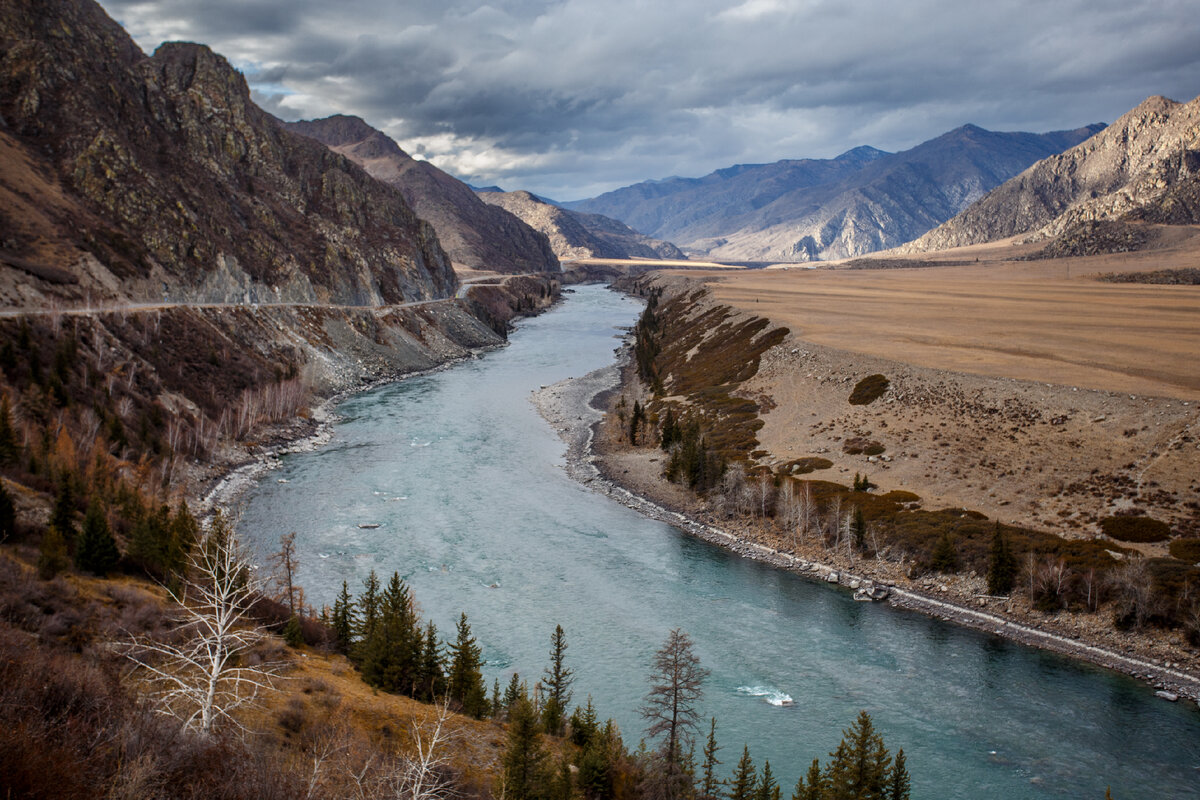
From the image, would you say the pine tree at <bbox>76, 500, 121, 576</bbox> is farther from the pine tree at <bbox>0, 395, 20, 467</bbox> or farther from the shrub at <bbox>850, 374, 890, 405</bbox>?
the shrub at <bbox>850, 374, 890, 405</bbox>

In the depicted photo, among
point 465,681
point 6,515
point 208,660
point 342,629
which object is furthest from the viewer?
point 342,629

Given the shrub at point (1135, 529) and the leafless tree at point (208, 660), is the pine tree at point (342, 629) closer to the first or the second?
the leafless tree at point (208, 660)

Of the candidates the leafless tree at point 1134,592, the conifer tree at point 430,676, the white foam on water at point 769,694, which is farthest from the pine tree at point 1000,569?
the conifer tree at point 430,676

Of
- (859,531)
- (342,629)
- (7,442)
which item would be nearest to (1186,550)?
(859,531)

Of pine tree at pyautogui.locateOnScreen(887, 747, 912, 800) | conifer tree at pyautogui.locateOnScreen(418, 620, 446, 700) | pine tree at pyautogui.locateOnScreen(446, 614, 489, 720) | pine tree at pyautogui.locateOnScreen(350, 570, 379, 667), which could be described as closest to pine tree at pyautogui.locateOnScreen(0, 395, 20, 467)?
pine tree at pyautogui.locateOnScreen(350, 570, 379, 667)

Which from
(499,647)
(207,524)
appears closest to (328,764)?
(499,647)

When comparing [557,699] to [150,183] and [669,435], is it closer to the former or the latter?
[669,435]

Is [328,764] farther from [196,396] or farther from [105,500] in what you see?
[196,396]
